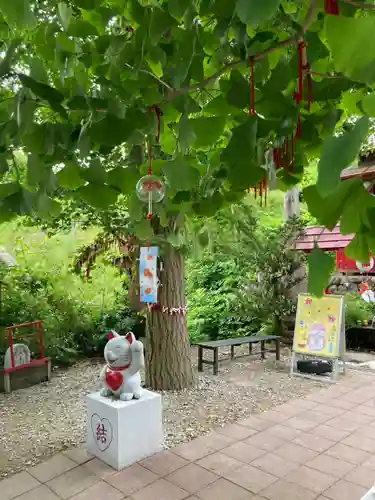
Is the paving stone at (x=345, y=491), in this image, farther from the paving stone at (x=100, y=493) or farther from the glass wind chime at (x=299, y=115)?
the glass wind chime at (x=299, y=115)

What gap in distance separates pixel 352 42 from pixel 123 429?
305cm

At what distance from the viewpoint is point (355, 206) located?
0.60m

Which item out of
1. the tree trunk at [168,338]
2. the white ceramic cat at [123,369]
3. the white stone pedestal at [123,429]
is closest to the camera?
the white stone pedestal at [123,429]

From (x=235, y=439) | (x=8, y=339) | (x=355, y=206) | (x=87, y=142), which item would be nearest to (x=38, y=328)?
(x=8, y=339)

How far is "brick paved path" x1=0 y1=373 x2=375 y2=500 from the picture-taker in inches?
108

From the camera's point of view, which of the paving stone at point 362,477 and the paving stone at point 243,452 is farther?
the paving stone at point 243,452

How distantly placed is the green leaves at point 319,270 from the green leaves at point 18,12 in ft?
1.97

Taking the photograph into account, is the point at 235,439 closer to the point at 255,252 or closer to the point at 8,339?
the point at 8,339

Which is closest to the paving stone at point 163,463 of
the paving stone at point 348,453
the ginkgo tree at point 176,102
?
the paving stone at point 348,453

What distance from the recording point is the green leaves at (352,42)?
46 centimetres

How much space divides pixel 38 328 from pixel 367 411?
3.79 meters

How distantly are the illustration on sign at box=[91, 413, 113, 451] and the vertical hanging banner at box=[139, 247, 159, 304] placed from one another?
1.09m

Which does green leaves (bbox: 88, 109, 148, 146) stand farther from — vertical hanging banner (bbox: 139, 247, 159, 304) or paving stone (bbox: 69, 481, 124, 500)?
vertical hanging banner (bbox: 139, 247, 159, 304)

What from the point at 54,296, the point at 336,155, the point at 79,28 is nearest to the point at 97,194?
the point at 79,28
